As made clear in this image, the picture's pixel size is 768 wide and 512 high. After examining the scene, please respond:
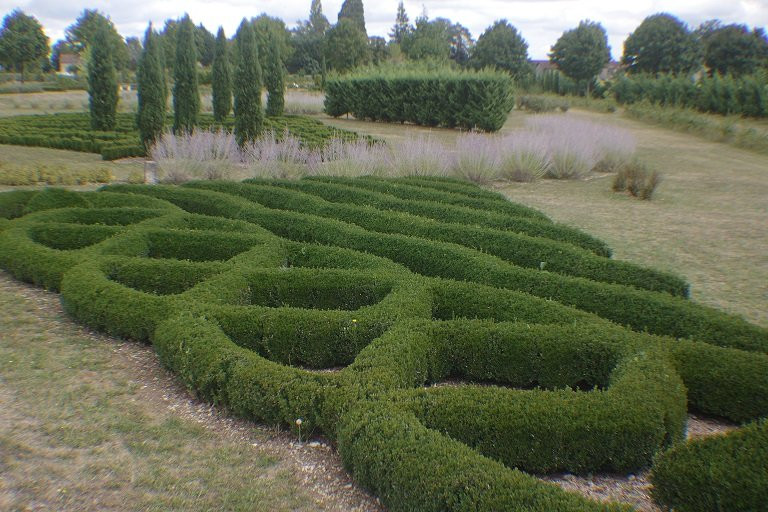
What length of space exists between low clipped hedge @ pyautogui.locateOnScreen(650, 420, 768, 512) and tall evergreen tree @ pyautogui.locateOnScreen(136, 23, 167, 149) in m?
13.6

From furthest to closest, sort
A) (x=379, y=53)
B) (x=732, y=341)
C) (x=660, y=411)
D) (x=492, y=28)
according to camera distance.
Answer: (x=492, y=28)
(x=379, y=53)
(x=732, y=341)
(x=660, y=411)

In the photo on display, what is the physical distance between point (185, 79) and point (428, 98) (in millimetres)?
9944

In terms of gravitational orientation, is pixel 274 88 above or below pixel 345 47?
below

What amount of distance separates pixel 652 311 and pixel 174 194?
5.79 m

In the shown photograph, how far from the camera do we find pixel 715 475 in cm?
262

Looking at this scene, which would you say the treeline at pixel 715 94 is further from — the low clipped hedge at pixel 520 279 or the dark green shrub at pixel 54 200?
the dark green shrub at pixel 54 200

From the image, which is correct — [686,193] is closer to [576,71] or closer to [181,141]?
[181,141]

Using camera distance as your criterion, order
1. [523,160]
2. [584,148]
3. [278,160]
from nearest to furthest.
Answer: [278,160] → [523,160] → [584,148]

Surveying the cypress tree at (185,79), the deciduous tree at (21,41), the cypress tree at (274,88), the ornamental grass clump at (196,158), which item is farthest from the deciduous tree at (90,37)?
the ornamental grass clump at (196,158)

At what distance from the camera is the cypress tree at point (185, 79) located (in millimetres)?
15727

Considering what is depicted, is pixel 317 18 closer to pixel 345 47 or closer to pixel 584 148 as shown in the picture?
pixel 345 47

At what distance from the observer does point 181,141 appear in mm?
11789

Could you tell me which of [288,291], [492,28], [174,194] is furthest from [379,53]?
[288,291]

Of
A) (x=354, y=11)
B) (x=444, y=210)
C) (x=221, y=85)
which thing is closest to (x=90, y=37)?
(x=354, y=11)
